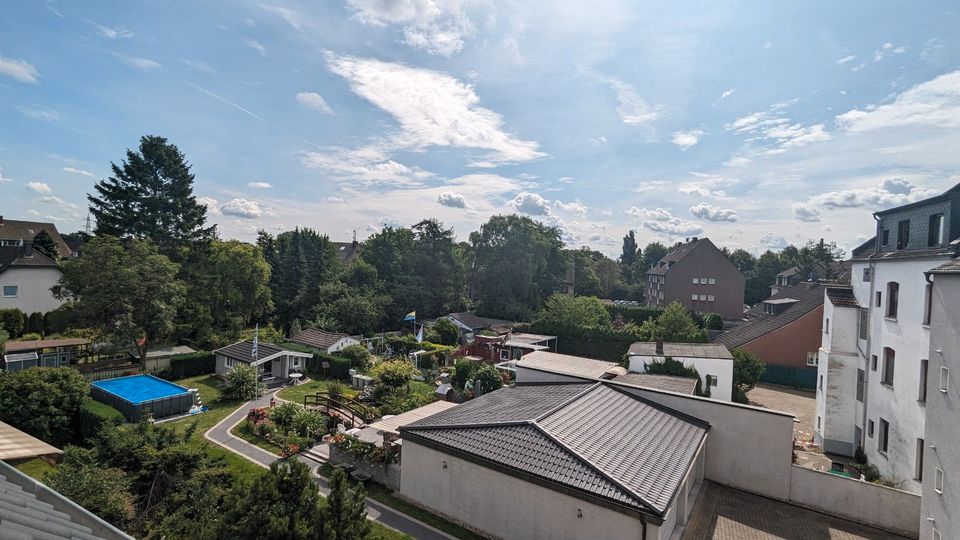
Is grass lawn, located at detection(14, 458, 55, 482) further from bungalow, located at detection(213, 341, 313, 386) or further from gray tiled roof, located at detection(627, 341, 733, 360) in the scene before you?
gray tiled roof, located at detection(627, 341, 733, 360)

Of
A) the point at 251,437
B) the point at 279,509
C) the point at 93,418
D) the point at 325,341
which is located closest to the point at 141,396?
the point at 93,418

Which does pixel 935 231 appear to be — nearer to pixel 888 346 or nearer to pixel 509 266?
pixel 888 346

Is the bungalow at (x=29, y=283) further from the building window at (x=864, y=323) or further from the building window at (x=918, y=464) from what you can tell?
the building window at (x=864, y=323)

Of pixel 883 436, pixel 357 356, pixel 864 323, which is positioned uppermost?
→ pixel 864 323

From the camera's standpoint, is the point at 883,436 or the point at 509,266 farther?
the point at 509,266

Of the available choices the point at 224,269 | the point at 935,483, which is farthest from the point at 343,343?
the point at 935,483

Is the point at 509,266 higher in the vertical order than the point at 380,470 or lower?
higher

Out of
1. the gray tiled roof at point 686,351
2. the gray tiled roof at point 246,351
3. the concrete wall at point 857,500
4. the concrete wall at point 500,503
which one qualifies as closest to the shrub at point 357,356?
the gray tiled roof at point 246,351

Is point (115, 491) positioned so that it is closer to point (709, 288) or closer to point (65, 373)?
point (65, 373)

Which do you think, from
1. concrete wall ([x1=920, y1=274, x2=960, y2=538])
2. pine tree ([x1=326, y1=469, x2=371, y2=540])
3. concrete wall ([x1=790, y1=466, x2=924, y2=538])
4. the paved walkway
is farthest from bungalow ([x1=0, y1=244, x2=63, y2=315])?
concrete wall ([x1=920, y1=274, x2=960, y2=538])
